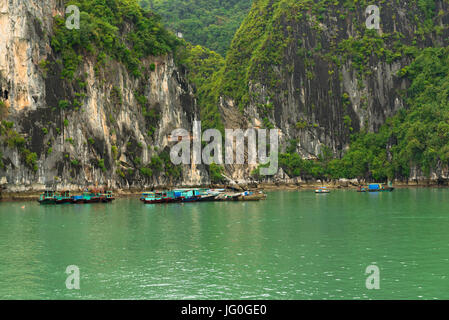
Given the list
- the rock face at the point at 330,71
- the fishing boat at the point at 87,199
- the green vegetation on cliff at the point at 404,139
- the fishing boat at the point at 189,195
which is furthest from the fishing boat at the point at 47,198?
the rock face at the point at 330,71

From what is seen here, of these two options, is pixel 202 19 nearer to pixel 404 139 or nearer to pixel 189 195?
pixel 404 139

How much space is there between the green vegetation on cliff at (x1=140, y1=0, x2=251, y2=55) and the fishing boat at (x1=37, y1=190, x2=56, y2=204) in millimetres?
98384

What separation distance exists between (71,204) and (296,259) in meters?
43.4

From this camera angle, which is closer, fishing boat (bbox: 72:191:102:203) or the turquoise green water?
the turquoise green water

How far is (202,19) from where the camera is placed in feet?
537

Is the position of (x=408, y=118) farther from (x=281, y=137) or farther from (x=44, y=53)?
(x=44, y=53)

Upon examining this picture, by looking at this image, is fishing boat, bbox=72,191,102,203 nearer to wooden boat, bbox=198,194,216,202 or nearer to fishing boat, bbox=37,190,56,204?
fishing boat, bbox=37,190,56,204

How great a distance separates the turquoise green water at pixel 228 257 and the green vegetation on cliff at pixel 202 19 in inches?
4764

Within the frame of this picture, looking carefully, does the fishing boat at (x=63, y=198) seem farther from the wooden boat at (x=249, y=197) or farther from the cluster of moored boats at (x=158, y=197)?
the wooden boat at (x=249, y=197)

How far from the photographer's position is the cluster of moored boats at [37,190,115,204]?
62.7 metres

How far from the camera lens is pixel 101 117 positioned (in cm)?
7512

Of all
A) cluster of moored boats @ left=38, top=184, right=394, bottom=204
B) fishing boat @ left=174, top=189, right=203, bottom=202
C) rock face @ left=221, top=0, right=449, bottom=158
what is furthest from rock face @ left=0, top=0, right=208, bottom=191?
rock face @ left=221, top=0, right=449, bottom=158

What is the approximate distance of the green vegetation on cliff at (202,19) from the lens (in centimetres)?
15825

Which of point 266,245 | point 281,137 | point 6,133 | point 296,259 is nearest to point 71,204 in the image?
point 6,133
